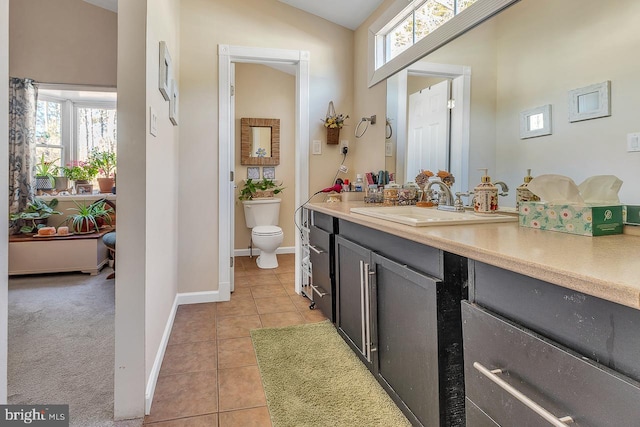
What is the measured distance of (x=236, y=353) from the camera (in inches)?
80.5

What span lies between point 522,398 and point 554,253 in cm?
33

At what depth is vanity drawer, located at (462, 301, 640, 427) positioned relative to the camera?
61 centimetres

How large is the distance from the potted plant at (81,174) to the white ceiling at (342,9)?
3.08m

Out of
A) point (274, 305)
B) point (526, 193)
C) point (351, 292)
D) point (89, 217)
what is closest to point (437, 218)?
point (526, 193)

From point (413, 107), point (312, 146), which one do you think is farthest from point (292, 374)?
point (312, 146)

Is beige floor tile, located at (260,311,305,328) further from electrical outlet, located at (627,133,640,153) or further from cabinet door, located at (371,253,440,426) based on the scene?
electrical outlet, located at (627,133,640,153)

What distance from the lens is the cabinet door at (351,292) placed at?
5.57 ft

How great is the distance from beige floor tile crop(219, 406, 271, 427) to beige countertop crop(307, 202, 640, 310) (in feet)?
3.11

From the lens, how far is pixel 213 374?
182 centimetres

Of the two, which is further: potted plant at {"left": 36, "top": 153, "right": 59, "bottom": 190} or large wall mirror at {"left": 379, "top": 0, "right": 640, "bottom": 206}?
potted plant at {"left": 36, "top": 153, "right": 59, "bottom": 190}

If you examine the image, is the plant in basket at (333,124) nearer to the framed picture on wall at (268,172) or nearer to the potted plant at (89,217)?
the framed picture on wall at (268,172)

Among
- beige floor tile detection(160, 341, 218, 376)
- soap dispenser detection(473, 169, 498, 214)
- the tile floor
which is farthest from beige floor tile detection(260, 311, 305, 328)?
soap dispenser detection(473, 169, 498, 214)

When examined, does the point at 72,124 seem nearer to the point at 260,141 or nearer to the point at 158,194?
the point at 260,141

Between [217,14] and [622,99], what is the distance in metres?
2.82
